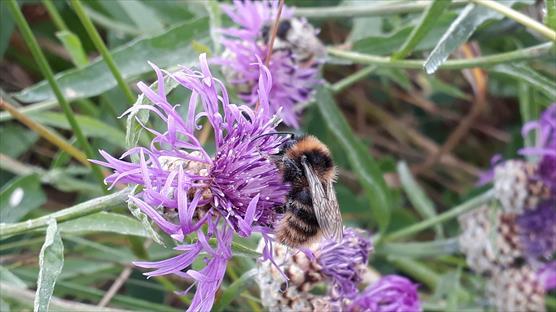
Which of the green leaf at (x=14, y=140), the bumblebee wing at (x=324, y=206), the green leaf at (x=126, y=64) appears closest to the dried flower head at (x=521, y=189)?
the green leaf at (x=126, y=64)

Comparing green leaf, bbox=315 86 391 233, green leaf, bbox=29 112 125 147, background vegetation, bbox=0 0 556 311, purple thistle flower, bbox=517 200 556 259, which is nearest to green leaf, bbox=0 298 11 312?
background vegetation, bbox=0 0 556 311

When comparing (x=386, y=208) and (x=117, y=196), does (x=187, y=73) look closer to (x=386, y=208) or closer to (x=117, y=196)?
(x=117, y=196)

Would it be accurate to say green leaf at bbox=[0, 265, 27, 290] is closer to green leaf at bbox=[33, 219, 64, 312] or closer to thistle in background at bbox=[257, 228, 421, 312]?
green leaf at bbox=[33, 219, 64, 312]

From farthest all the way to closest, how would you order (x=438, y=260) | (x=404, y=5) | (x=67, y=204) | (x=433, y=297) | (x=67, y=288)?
1. (x=438, y=260)
2. (x=67, y=204)
3. (x=433, y=297)
4. (x=404, y=5)
5. (x=67, y=288)

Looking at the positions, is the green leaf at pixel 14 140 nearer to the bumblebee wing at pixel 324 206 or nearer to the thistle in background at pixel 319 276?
the thistle in background at pixel 319 276

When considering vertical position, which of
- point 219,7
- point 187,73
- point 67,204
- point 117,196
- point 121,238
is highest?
point 219,7

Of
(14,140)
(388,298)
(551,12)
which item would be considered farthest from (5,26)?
(551,12)

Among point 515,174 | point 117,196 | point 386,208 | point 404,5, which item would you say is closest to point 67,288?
point 117,196
